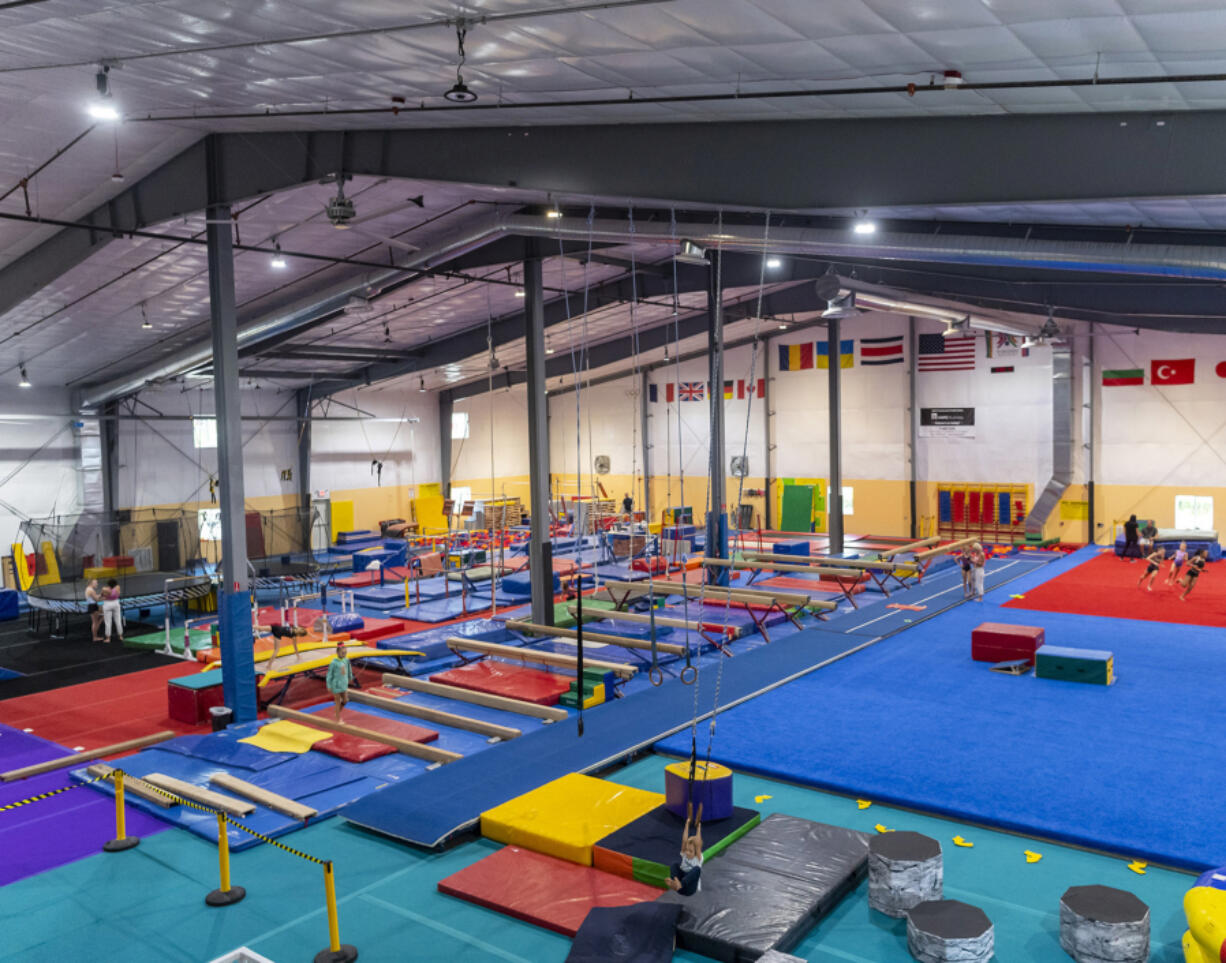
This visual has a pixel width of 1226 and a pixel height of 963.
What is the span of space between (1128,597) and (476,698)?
13686 mm

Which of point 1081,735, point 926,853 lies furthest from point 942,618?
point 926,853

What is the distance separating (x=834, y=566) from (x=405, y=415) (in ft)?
63.3

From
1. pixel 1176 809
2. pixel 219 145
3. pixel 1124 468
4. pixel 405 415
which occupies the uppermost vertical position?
pixel 219 145

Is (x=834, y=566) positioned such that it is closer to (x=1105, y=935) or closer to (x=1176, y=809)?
(x=1176, y=809)

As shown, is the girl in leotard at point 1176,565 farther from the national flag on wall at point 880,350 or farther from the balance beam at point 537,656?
the balance beam at point 537,656

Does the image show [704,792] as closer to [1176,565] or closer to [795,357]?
[1176,565]

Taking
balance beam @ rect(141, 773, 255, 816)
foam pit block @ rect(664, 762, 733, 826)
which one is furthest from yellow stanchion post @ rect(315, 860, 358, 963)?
foam pit block @ rect(664, 762, 733, 826)

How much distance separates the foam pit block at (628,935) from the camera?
6082 mm

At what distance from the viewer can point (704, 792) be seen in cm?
788

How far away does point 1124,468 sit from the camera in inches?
1016

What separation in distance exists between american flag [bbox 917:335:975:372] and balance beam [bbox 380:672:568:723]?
20.8 metres

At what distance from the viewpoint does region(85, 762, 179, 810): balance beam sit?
9.29 meters

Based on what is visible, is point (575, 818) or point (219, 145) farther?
point (219, 145)

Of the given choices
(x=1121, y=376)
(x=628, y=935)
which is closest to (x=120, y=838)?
(x=628, y=935)
